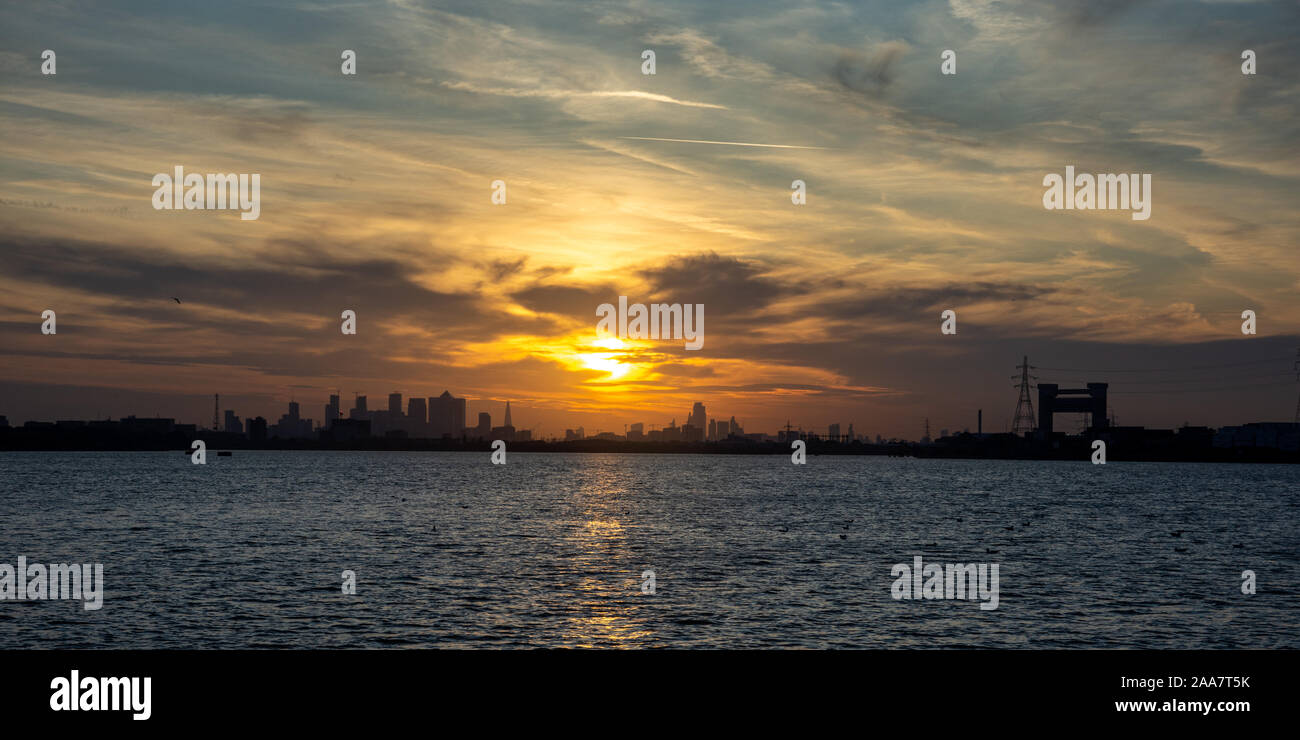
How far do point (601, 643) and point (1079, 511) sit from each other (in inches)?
4417

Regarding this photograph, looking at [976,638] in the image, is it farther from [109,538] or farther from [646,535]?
[109,538]

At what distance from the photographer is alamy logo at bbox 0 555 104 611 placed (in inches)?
1831

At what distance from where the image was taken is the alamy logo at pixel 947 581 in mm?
49000

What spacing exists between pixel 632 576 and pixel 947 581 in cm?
1821

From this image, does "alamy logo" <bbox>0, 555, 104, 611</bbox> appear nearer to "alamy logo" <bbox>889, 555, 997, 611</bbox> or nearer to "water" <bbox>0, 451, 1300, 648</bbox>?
"water" <bbox>0, 451, 1300, 648</bbox>

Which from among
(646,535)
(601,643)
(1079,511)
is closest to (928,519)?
(1079,511)

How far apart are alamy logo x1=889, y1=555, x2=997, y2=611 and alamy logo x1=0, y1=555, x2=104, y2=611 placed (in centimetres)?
4025

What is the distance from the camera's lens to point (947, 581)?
5497cm

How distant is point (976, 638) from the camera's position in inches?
1524
